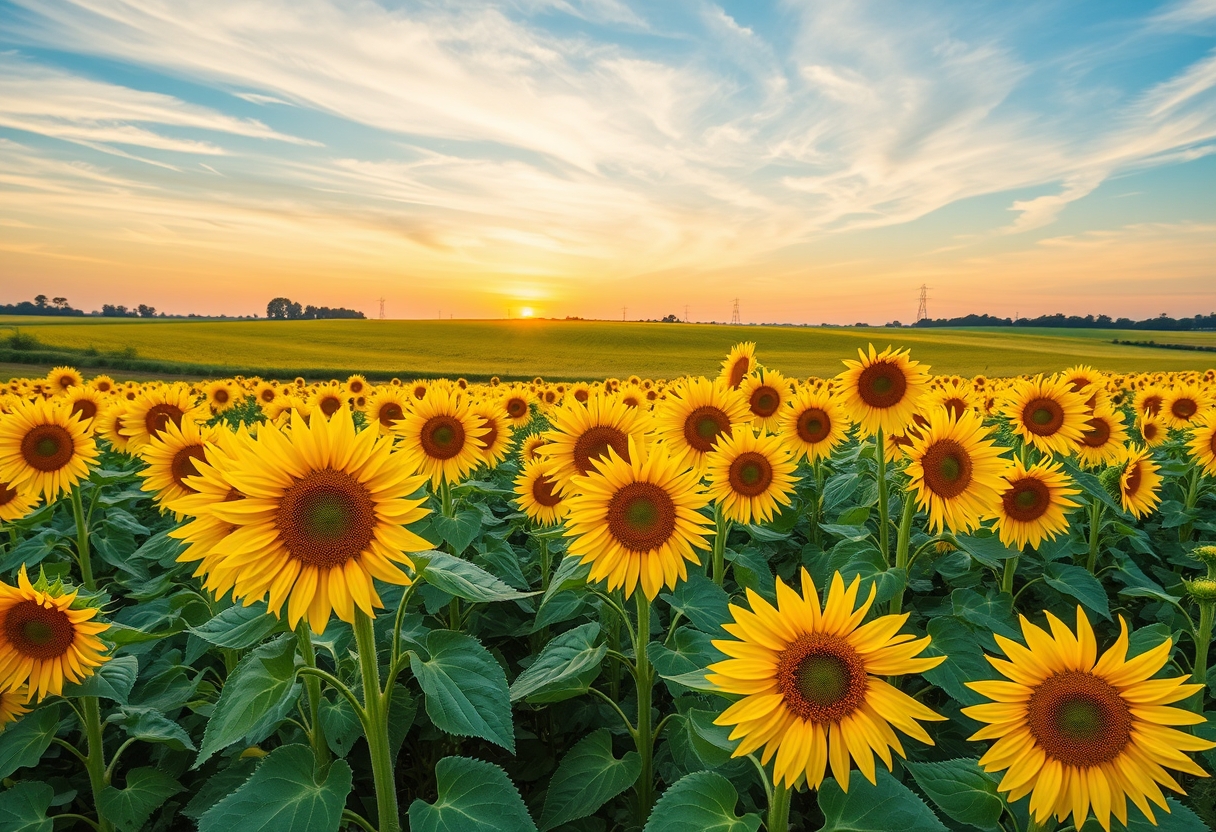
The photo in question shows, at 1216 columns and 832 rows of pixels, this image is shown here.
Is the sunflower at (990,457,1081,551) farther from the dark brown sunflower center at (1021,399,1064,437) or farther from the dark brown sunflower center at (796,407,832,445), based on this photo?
the dark brown sunflower center at (796,407,832,445)

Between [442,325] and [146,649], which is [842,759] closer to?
[146,649]

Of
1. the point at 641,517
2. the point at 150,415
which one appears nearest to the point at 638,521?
the point at 641,517

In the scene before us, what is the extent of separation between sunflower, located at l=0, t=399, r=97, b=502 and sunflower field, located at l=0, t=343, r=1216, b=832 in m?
0.03

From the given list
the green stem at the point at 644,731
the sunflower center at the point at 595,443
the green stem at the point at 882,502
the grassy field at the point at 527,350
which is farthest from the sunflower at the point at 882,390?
the grassy field at the point at 527,350

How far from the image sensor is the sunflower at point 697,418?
5.62 m

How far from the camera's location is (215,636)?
104 inches

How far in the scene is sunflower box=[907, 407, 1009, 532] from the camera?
447cm

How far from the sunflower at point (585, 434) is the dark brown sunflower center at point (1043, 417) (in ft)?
13.1

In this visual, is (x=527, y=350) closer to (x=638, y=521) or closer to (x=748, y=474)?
(x=748, y=474)

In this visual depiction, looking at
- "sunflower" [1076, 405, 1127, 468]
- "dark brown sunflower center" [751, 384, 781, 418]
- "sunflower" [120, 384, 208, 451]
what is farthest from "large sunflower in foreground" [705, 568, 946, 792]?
"sunflower" [120, 384, 208, 451]

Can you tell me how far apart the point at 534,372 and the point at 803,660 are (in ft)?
167

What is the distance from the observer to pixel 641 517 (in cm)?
347

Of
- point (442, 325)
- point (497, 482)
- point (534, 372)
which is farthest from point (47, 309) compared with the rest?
point (497, 482)

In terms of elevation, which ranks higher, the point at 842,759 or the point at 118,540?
the point at 842,759
